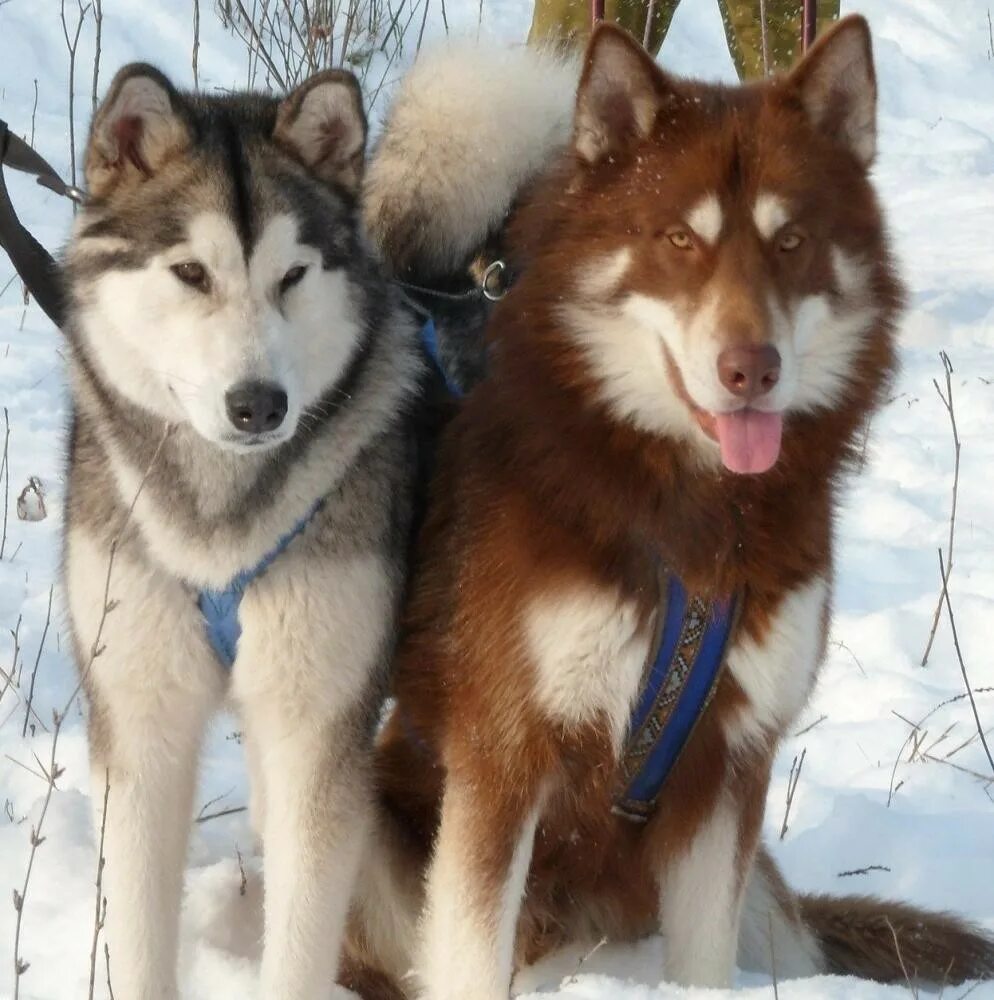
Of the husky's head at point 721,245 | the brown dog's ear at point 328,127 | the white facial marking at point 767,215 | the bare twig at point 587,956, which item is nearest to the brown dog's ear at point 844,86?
the husky's head at point 721,245

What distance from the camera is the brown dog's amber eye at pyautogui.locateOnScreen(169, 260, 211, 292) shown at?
2.44 meters

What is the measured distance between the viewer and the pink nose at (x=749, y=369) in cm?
226

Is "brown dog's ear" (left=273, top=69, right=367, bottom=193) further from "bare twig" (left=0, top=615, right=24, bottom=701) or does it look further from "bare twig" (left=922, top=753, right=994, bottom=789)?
"bare twig" (left=922, top=753, right=994, bottom=789)

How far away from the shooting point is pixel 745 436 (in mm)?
2389

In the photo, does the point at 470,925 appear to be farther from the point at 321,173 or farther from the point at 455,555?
the point at 321,173

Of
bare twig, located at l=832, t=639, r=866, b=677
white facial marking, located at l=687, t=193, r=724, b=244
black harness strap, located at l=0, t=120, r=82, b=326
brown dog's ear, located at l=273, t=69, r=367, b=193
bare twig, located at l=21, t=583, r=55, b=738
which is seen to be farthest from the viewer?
bare twig, located at l=832, t=639, r=866, b=677

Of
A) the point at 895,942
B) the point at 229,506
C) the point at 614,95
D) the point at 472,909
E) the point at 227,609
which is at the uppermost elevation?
the point at 614,95

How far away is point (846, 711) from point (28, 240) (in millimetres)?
2492

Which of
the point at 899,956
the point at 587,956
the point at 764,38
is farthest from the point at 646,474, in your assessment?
the point at 764,38

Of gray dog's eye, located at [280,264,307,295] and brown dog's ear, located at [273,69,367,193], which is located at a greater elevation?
brown dog's ear, located at [273,69,367,193]

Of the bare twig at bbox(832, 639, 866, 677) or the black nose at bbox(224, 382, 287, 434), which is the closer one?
the black nose at bbox(224, 382, 287, 434)

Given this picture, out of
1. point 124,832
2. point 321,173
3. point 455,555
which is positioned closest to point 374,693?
point 455,555

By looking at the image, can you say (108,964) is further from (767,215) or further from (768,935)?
(767,215)

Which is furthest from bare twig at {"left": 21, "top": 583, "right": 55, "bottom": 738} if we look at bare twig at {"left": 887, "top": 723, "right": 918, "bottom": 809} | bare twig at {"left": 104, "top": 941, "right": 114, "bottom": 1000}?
bare twig at {"left": 887, "top": 723, "right": 918, "bottom": 809}
